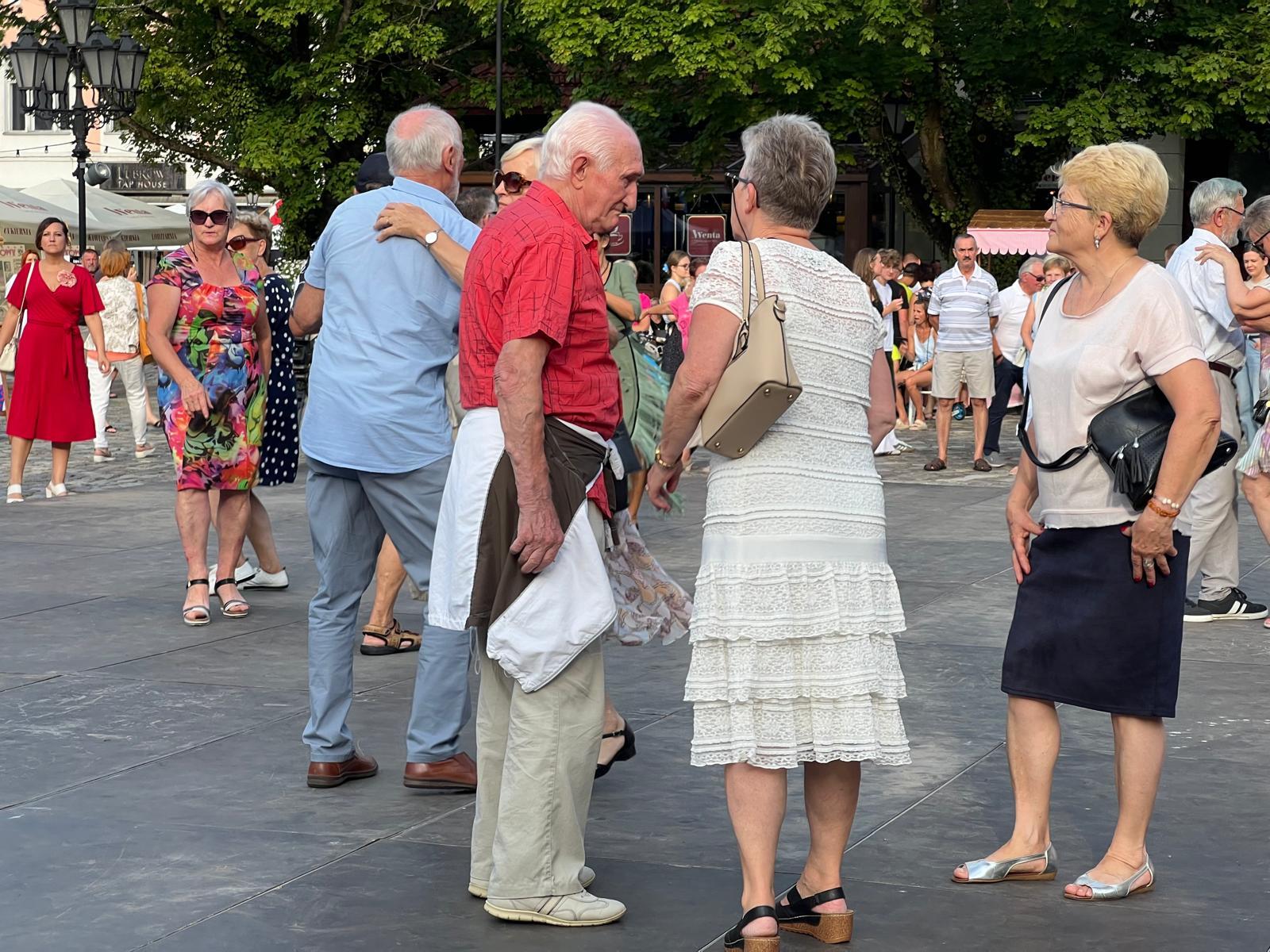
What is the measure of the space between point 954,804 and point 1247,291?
336 centimetres

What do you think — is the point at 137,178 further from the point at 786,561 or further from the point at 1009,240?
the point at 786,561

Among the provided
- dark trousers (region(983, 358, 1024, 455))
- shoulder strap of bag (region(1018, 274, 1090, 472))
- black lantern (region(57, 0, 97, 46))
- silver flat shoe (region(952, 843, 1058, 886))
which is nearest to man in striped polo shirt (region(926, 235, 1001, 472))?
dark trousers (region(983, 358, 1024, 455))

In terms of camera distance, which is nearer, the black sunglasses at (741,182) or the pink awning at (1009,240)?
the black sunglasses at (741,182)

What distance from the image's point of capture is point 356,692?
7016mm

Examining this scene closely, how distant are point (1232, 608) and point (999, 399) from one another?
8.89 metres

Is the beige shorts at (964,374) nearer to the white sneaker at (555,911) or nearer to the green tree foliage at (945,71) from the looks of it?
the green tree foliage at (945,71)

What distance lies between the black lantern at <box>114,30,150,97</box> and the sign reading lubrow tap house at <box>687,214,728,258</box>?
1914cm

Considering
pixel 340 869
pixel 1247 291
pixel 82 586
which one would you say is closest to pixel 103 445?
pixel 82 586

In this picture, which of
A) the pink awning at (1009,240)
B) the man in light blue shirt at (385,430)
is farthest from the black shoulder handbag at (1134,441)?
the pink awning at (1009,240)

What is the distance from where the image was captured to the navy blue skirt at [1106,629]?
4594mm

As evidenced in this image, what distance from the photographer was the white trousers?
1741 centimetres

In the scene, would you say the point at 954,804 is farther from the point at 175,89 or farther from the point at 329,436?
the point at 175,89

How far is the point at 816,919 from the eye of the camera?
14.1ft

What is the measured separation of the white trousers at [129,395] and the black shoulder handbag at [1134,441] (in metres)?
13.9
